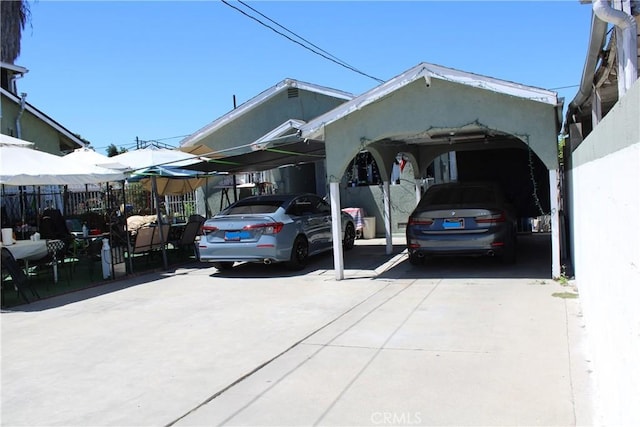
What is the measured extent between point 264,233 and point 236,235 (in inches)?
22.5

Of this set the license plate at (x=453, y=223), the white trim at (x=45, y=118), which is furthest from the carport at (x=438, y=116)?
the white trim at (x=45, y=118)

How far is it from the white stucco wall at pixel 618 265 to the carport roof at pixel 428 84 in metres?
3.49

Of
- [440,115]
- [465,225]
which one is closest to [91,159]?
[440,115]

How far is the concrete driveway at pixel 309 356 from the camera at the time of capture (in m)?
3.91

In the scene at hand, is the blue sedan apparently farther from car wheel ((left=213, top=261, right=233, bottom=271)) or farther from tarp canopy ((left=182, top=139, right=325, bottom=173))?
tarp canopy ((left=182, top=139, right=325, bottom=173))

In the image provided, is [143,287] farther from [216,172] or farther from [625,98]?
[625,98]

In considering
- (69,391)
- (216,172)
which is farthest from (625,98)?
(216,172)

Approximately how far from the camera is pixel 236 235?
9773 mm

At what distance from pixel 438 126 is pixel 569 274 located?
3.23 metres

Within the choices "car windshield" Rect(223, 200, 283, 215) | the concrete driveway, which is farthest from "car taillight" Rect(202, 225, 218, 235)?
the concrete driveway

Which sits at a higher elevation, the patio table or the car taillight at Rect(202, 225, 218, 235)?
the car taillight at Rect(202, 225, 218, 235)

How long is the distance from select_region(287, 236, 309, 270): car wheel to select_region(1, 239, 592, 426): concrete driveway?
1323 mm

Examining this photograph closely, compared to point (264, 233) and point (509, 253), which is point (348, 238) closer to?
point (264, 233)

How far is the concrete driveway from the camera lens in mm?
3906
